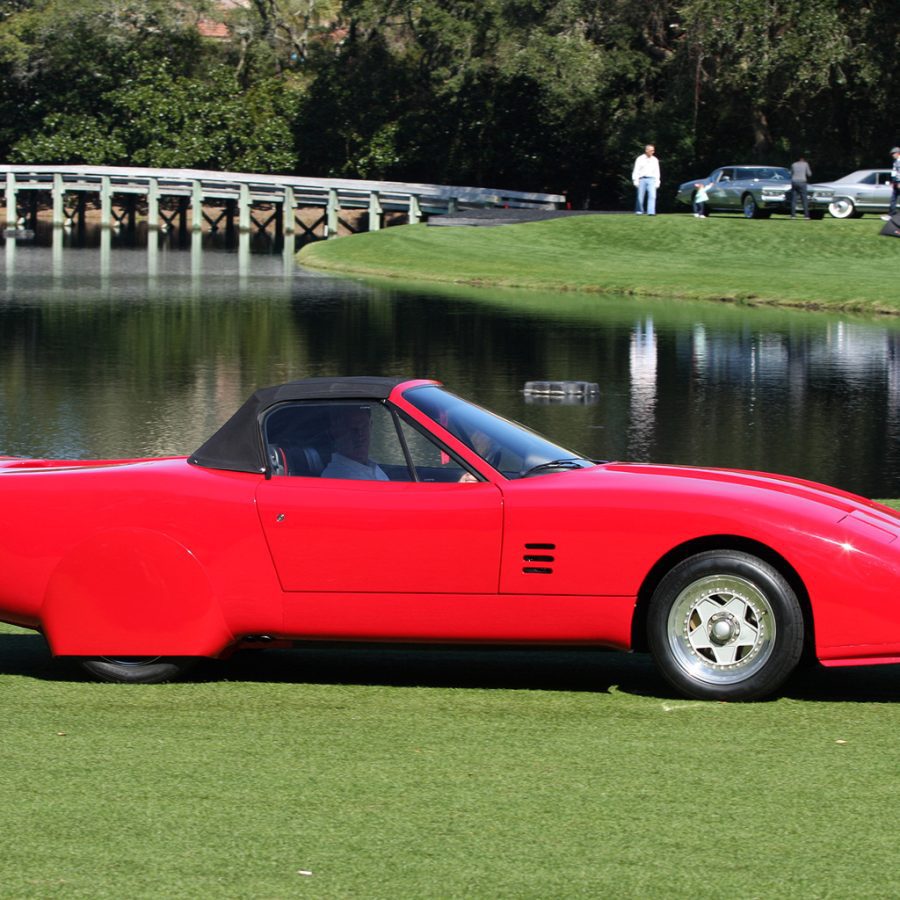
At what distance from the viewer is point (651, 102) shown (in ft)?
195

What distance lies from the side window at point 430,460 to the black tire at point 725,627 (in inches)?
38.6

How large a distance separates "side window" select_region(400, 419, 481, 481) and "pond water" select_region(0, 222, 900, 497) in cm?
688

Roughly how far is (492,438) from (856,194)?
40.8 meters

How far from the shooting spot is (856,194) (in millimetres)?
45875

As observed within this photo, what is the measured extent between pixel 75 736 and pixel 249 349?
18281 millimetres

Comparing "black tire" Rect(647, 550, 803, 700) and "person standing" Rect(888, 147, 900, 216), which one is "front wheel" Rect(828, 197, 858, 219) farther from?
"black tire" Rect(647, 550, 803, 700)

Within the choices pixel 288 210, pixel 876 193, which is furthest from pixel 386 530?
pixel 288 210

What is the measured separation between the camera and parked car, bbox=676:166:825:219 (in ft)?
153

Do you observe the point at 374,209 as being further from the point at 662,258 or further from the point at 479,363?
the point at 479,363

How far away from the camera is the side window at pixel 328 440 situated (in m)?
7.18

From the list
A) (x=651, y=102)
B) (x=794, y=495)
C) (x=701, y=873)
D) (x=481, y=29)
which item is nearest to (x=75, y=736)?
(x=701, y=873)

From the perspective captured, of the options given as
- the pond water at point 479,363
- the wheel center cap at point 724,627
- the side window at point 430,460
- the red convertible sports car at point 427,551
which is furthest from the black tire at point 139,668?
the pond water at point 479,363

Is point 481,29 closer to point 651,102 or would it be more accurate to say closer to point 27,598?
point 651,102

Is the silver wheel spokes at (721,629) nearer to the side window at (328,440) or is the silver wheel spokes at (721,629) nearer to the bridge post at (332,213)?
the side window at (328,440)
